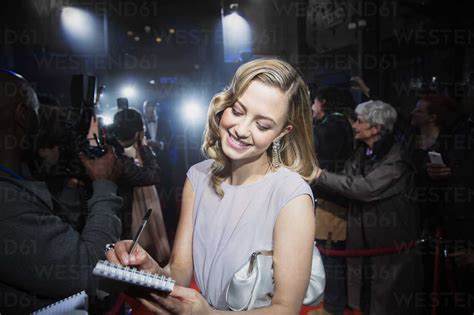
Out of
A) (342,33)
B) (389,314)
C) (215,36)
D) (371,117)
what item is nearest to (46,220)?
(371,117)

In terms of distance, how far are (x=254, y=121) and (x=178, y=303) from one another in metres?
0.76

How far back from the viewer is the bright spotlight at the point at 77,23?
5555 mm

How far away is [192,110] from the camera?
998 cm

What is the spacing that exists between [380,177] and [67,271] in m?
2.57

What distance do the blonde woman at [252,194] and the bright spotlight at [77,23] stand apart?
4846mm

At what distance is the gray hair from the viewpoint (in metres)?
3.39

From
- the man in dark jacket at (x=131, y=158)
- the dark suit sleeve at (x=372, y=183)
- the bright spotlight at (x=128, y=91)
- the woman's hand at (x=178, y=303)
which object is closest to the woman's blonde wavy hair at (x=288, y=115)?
the woman's hand at (x=178, y=303)

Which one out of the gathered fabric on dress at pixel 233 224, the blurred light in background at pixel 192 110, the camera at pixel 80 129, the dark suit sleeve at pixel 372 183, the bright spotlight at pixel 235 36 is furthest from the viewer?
the blurred light in background at pixel 192 110

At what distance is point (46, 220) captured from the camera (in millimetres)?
1475

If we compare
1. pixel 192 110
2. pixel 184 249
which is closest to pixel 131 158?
pixel 184 249

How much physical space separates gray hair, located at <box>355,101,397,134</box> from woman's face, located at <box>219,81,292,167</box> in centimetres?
212

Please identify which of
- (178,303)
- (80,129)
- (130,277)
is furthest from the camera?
(80,129)

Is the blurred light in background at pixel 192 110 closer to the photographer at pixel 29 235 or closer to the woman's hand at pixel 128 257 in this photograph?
the photographer at pixel 29 235

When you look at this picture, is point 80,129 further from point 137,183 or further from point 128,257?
point 128,257
